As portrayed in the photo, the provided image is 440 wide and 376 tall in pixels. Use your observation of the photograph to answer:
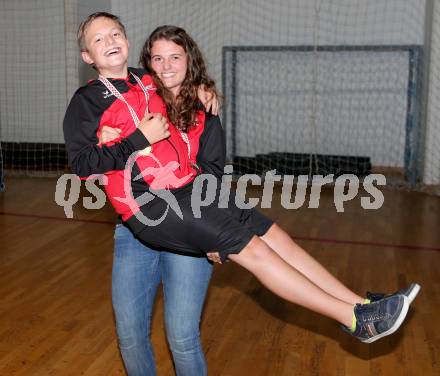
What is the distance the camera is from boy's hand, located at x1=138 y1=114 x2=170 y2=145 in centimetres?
174

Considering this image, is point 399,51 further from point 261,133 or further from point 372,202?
point 372,202

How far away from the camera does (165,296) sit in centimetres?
→ 194

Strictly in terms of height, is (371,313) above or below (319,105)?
below

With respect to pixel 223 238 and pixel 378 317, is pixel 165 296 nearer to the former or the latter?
pixel 223 238

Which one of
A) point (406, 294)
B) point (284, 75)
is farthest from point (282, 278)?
point (284, 75)

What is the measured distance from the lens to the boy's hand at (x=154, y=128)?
5.71 ft

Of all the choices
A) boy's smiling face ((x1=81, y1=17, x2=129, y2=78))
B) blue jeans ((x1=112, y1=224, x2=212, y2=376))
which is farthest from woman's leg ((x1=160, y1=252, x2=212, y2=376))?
boy's smiling face ((x1=81, y1=17, x2=129, y2=78))

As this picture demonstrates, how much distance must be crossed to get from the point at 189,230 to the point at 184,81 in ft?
1.75

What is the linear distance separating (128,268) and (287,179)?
17.8 ft

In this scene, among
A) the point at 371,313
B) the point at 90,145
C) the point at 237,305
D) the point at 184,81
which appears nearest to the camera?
the point at 90,145

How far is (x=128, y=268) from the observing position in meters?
1.91

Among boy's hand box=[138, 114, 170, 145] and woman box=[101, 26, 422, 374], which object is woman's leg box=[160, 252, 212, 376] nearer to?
woman box=[101, 26, 422, 374]

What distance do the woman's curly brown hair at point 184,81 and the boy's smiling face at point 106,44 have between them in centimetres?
15

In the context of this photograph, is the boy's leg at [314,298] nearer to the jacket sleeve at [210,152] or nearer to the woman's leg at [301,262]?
the woman's leg at [301,262]
